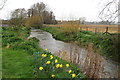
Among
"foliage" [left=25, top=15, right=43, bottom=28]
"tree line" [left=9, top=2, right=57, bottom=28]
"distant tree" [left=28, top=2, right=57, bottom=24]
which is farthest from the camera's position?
"distant tree" [left=28, top=2, right=57, bottom=24]

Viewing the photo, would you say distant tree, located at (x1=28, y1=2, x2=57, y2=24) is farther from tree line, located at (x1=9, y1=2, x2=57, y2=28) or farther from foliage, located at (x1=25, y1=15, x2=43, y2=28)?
foliage, located at (x1=25, y1=15, x2=43, y2=28)

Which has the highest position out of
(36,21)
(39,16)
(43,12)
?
(43,12)

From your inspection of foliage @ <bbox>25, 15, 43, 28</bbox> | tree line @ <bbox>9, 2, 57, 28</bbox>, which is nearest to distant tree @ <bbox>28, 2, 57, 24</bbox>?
tree line @ <bbox>9, 2, 57, 28</bbox>

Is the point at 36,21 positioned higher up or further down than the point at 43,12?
further down

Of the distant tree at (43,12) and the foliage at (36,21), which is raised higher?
the distant tree at (43,12)

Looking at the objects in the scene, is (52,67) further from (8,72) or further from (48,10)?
(48,10)

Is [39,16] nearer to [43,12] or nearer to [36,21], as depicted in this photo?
[36,21]

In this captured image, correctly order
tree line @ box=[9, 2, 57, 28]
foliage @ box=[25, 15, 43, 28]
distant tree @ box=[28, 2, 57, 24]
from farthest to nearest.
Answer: distant tree @ box=[28, 2, 57, 24]
tree line @ box=[9, 2, 57, 28]
foliage @ box=[25, 15, 43, 28]

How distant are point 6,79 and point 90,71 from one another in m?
2.47

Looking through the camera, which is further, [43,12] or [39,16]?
[43,12]

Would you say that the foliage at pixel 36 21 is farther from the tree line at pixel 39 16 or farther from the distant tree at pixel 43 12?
the distant tree at pixel 43 12

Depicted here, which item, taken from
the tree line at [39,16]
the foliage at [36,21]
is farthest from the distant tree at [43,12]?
the foliage at [36,21]

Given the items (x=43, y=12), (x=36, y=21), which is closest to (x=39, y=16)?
(x=36, y=21)

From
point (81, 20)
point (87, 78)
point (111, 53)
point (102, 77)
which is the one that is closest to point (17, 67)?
point (87, 78)
